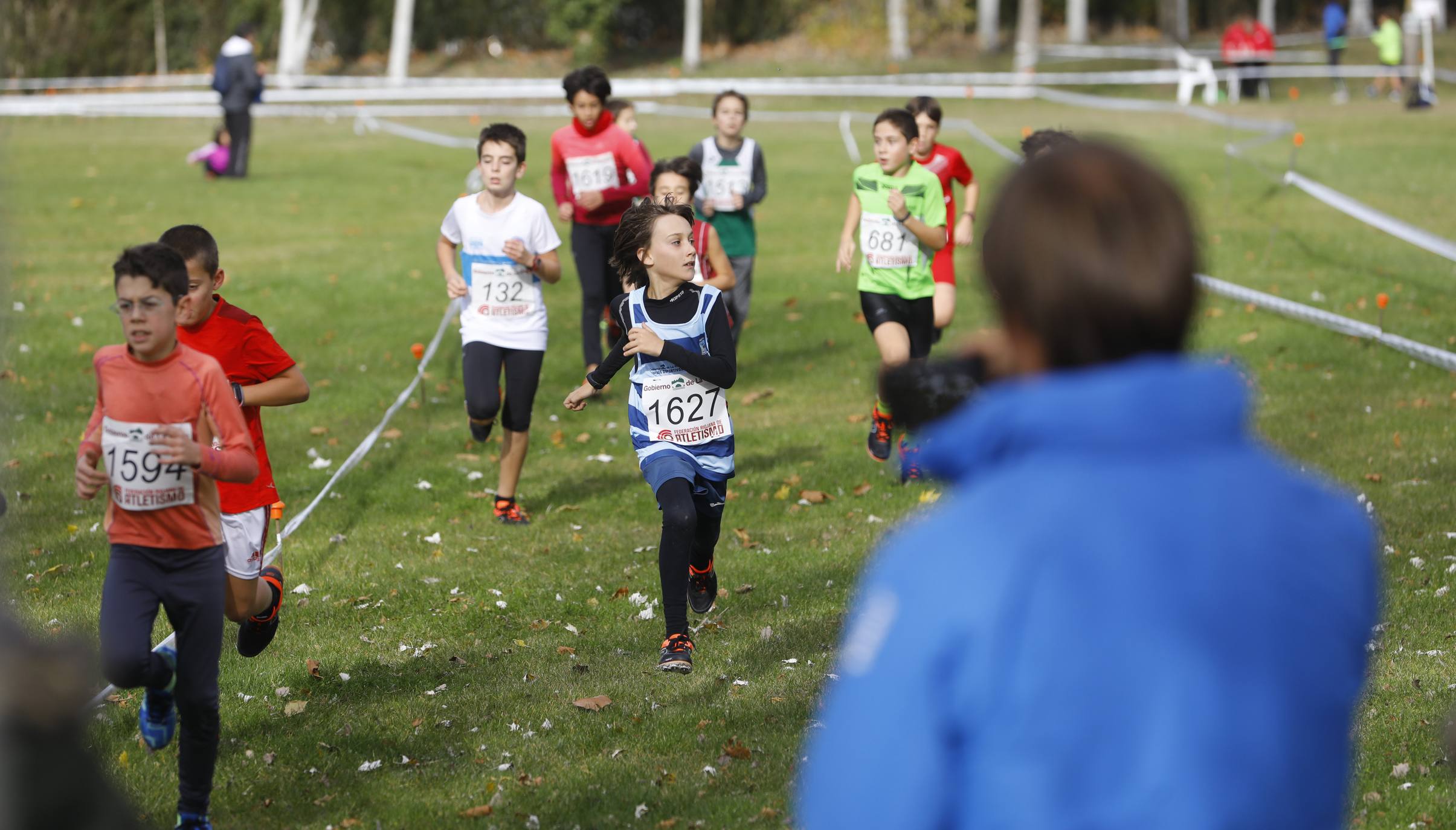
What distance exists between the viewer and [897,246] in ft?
31.4

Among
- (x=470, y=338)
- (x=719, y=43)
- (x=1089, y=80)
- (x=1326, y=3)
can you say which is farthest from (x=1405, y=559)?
(x=1326, y=3)

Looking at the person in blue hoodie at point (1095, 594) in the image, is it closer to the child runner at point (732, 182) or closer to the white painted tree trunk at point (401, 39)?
the child runner at point (732, 182)

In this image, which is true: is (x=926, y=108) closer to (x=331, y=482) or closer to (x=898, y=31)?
(x=331, y=482)

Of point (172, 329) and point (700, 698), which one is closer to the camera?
point (172, 329)

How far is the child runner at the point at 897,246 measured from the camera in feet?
30.7

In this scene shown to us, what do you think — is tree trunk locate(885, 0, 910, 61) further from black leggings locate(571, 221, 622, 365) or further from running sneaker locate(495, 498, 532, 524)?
running sneaker locate(495, 498, 532, 524)

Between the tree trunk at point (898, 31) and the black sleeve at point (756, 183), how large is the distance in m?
38.5

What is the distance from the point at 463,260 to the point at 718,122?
135 inches

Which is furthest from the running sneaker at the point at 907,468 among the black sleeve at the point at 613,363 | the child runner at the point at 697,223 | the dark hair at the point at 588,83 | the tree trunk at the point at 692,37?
the tree trunk at the point at 692,37

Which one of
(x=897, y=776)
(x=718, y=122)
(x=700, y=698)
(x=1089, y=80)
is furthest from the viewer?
(x=1089, y=80)

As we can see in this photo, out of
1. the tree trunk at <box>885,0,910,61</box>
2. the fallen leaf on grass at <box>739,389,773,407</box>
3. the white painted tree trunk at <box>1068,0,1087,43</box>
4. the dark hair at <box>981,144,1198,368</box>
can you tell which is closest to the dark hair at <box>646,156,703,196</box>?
the fallen leaf on grass at <box>739,389,773,407</box>

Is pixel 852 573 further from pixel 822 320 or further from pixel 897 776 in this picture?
pixel 822 320

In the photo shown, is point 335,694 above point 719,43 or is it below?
below

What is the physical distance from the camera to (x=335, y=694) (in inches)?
248
